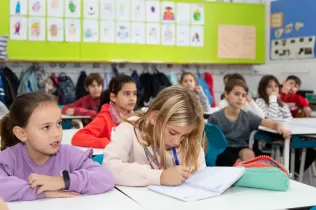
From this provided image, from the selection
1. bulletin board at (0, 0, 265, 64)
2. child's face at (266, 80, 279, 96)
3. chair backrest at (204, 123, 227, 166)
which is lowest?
chair backrest at (204, 123, 227, 166)

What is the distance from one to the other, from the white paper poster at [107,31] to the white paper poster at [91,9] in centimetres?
16

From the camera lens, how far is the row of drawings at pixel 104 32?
265 inches

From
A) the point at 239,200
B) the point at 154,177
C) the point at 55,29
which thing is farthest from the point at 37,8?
the point at 239,200

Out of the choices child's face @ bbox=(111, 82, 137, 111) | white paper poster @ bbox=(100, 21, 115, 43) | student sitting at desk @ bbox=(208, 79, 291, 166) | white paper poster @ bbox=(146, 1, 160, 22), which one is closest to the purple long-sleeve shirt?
child's face @ bbox=(111, 82, 137, 111)

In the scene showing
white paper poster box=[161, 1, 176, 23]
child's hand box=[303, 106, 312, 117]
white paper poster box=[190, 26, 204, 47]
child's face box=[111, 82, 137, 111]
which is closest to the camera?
child's face box=[111, 82, 137, 111]

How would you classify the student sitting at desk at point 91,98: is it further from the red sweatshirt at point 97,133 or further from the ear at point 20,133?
the ear at point 20,133

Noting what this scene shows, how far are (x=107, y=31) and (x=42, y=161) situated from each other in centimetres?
542

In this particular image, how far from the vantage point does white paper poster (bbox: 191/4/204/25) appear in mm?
7719

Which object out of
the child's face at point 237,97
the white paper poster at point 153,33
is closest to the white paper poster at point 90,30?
the white paper poster at point 153,33

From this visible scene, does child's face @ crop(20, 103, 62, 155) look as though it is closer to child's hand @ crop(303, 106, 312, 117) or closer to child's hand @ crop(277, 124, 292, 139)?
child's hand @ crop(277, 124, 292, 139)

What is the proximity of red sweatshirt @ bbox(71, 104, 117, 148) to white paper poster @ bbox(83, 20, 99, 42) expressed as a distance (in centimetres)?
388

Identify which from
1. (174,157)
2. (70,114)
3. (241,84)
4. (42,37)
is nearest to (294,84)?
(241,84)

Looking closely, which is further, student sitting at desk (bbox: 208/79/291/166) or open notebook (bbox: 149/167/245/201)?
student sitting at desk (bbox: 208/79/291/166)

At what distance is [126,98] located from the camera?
338cm
